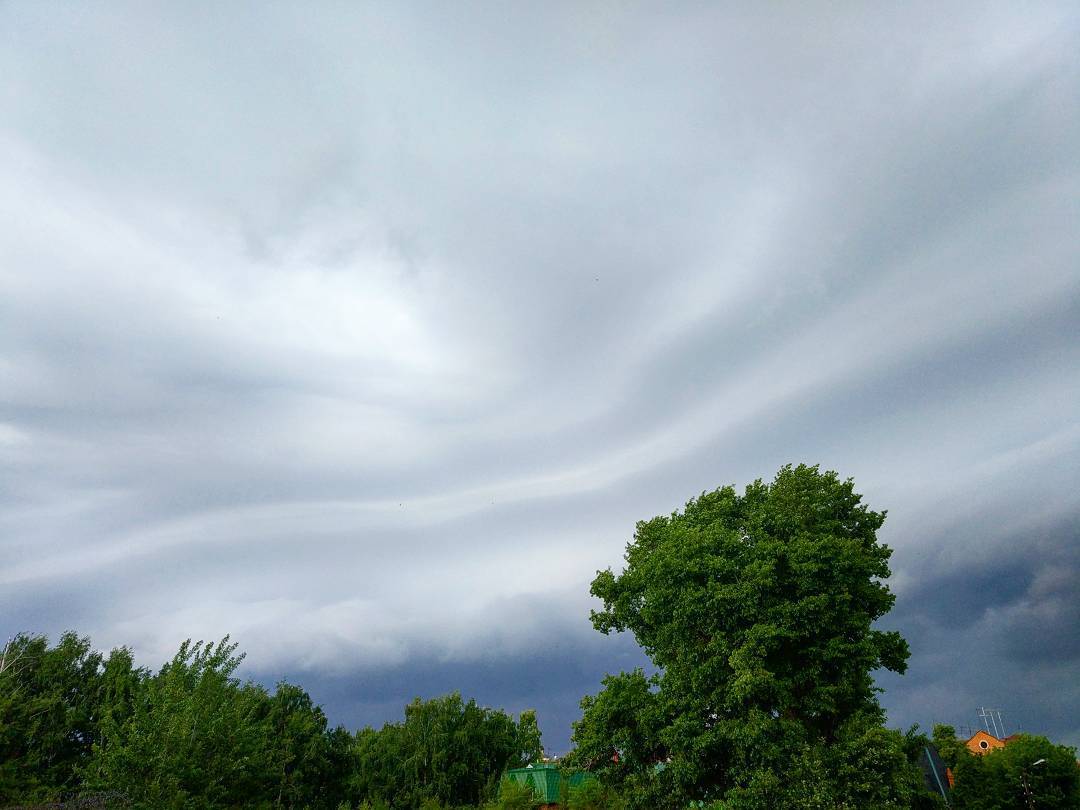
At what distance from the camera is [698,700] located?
93.5ft

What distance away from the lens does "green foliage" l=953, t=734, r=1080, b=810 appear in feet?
168

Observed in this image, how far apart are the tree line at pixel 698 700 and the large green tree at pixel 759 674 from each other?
82 millimetres

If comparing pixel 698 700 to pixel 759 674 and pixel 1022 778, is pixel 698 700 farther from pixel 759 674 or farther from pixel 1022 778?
pixel 1022 778

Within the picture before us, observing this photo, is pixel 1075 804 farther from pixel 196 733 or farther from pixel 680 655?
pixel 196 733

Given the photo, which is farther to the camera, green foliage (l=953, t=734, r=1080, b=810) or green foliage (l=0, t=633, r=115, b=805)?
green foliage (l=953, t=734, r=1080, b=810)

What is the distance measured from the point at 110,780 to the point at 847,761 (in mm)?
27867

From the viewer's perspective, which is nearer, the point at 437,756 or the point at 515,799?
the point at 515,799

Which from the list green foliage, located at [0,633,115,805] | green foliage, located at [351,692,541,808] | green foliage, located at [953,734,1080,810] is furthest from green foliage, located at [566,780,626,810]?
green foliage, located at [953,734,1080,810]

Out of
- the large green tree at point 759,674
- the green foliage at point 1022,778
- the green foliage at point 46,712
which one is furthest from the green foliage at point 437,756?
the green foliage at point 1022,778

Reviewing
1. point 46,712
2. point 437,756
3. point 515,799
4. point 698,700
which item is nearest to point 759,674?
point 698,700

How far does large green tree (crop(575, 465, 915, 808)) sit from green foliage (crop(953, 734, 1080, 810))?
32.4 meters

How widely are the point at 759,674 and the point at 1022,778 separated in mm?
43170

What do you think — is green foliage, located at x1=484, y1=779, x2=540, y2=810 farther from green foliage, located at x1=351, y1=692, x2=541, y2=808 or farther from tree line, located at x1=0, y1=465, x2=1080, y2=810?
green foliage, located at x1=351, y1=692, x2=541, y2=808

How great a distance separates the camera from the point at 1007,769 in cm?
5394
